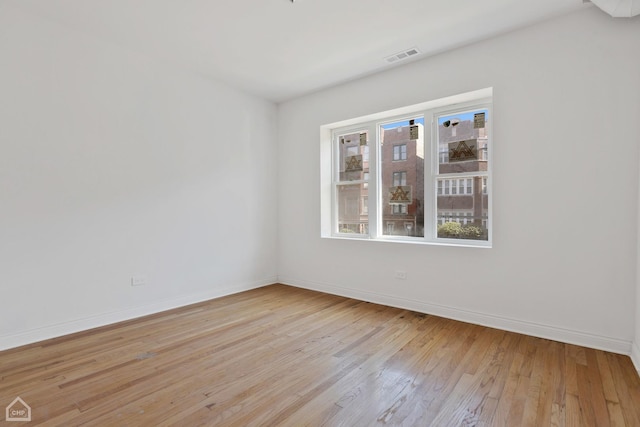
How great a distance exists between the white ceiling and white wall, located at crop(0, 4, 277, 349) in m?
0.36

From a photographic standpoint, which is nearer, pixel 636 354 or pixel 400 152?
pixel 636 354

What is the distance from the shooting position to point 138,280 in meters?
3.65

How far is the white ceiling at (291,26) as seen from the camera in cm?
280

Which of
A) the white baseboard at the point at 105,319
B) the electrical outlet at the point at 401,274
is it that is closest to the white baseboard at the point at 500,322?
the electrical outlet at the point at 401,274

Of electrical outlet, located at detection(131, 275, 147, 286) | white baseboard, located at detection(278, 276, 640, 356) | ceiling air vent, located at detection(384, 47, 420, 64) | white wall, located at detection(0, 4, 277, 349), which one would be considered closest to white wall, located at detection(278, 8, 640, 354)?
white baseboard, located at detection(278, 276, 640, 356)

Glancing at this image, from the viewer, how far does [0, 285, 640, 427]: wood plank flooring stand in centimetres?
190

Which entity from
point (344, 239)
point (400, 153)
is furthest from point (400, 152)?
point (344, 239)

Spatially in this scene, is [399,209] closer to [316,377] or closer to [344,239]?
[344,239]

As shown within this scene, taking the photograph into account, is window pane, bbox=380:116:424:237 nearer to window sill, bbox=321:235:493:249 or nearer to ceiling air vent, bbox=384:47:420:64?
window sill, bbox=321:235:493:249

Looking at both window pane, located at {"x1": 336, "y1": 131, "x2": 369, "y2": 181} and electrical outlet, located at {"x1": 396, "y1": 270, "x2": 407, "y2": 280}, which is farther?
window pane, located at {"x1": 336, "y1": 131, "x2": 369, "y2": 181}

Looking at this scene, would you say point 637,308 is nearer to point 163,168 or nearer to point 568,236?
point 568,236

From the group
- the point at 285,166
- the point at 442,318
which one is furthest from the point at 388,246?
the point at 285,166

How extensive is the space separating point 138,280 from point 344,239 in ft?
8.41

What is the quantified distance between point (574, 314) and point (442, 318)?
1.17m
